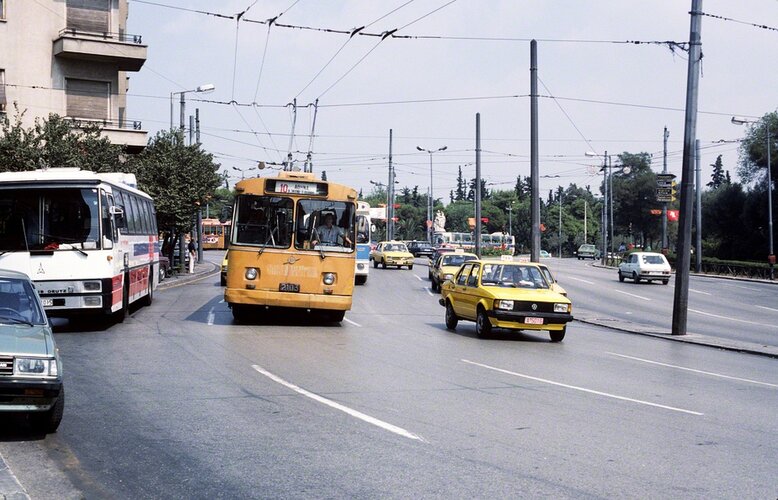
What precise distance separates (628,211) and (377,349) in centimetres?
10416

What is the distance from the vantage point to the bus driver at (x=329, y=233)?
1973cm

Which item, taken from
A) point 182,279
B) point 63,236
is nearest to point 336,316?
point 63,236

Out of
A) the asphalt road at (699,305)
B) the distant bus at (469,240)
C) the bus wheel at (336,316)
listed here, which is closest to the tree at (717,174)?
the distant bus at (469,240)

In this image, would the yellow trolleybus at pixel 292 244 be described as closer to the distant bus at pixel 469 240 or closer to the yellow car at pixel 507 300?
the yellow car at pixel 507 300

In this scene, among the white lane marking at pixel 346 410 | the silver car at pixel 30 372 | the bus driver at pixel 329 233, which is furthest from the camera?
the bus driver at pixel 329 233

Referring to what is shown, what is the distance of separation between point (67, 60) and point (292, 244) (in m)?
26.5

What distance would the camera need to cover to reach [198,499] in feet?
20.2

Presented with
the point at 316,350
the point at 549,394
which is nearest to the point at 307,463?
the point at 549,394

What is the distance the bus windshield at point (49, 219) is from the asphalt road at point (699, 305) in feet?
48.4

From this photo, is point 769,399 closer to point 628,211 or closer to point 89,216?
point 89,216

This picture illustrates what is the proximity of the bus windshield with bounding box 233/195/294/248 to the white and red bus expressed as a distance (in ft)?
8.70

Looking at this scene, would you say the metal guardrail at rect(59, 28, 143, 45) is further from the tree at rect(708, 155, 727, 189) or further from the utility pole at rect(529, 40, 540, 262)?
the tree at rect(708, 155, 727, 189)

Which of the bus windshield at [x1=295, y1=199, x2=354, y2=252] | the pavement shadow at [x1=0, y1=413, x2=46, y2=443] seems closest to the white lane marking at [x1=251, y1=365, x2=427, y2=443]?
the pavement shadow at [x1=0, y1=413, x2=46, y2=443]

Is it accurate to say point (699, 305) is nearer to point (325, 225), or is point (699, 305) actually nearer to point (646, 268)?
point (646, 268)
